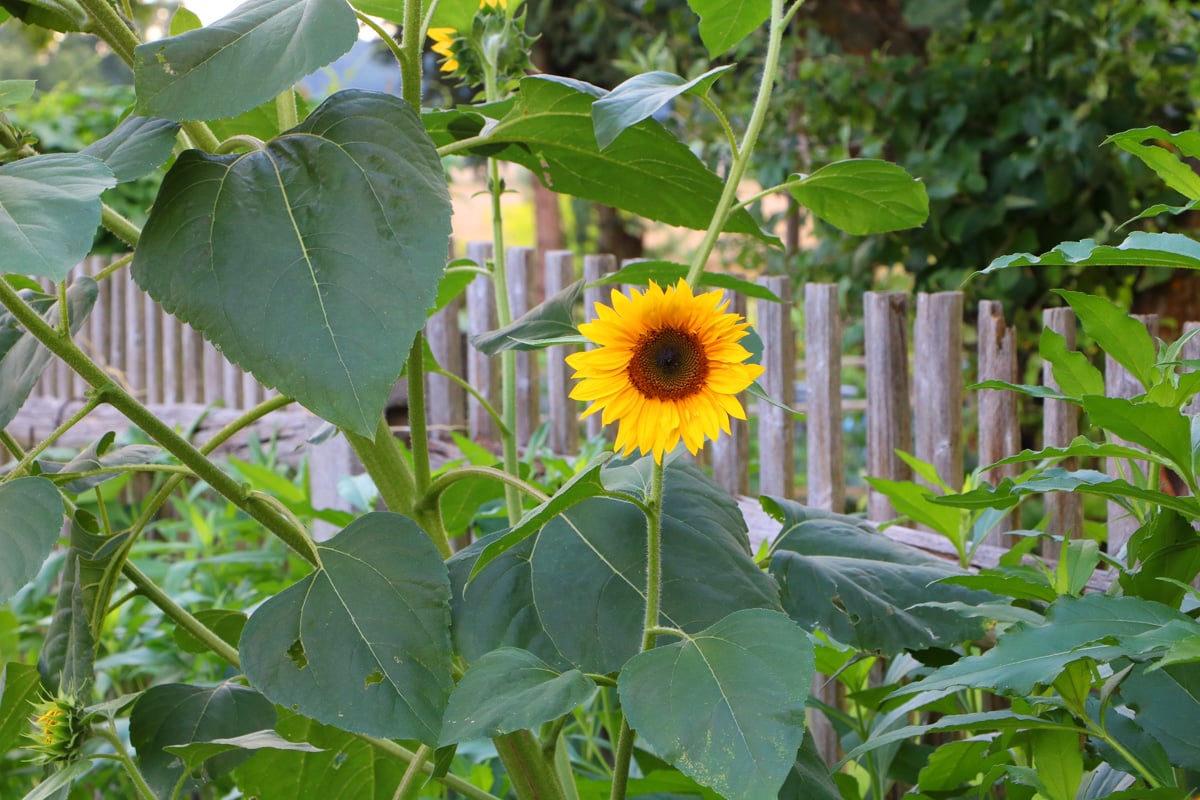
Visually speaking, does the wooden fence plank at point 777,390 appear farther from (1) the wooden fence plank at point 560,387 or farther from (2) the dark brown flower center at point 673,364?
(2) the dark brown flower center at point 673,364

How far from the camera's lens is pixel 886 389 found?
193 centimetres

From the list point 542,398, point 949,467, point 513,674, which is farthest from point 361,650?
point 542,398

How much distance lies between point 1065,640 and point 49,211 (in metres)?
0.56

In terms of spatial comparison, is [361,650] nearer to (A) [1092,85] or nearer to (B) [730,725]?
(B) [730,725]

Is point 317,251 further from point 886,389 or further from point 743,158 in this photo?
point 886,389

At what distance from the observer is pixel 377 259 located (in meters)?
0.57

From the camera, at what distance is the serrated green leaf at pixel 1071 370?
763mm

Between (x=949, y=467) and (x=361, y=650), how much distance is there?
1.41m

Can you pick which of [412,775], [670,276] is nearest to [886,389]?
[670,276]

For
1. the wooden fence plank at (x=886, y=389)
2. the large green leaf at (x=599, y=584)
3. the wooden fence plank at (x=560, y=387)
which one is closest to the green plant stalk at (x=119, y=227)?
the large green leaf at (x=599, y=584)

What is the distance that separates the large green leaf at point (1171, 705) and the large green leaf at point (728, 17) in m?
0.48

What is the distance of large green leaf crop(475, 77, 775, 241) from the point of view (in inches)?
30.0

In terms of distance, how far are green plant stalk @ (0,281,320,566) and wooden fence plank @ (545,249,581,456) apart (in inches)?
65.7

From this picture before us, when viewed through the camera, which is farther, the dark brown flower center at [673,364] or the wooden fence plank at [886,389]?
the wooden fence plank at [886,389]
